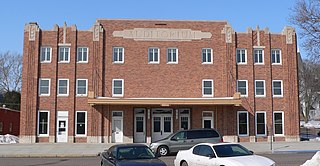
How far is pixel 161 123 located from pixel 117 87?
16.9 feet

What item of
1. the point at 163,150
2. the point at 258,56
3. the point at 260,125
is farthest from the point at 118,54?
the point at 260,125

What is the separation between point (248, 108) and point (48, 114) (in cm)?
1806

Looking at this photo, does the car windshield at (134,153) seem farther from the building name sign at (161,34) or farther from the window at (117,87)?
the building name sign at (161,34)

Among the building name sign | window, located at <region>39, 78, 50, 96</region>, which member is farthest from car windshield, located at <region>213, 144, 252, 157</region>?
window, located at <region>39, 78, 50, 96</region>

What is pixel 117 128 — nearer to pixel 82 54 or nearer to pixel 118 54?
pixel 118 54

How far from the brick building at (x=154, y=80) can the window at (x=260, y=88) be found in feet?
0.30

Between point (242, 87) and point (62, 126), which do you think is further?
point (242, 87)

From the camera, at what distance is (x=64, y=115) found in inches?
1344

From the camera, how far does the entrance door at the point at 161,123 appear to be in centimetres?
3456

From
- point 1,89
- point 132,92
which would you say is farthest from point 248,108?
point 1,89

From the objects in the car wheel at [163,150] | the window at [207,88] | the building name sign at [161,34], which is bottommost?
the car wheel at [163,150]

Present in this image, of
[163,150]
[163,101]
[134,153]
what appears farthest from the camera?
[163,101]

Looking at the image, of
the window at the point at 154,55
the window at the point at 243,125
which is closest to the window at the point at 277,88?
the window at the point at 243,125

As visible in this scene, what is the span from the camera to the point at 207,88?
35156 mm
